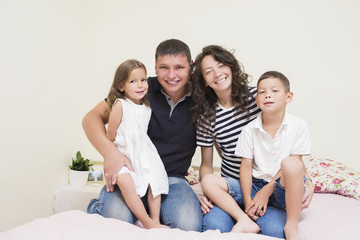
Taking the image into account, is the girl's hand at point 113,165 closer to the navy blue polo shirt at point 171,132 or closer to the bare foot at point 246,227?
the navy blue polo shirt at point 171,132

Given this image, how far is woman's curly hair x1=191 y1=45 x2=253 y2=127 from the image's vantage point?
1544 millimetres

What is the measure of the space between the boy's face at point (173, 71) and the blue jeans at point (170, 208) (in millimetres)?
548

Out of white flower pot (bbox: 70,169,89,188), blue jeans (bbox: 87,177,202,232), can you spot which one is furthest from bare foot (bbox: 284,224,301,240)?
white flower pot (bbox: 70,169,89,188)

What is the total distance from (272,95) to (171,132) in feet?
1.88

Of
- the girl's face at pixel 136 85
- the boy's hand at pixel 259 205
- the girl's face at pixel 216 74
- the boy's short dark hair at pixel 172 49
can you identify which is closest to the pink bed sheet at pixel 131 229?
the boy's hand at pixel 259 205

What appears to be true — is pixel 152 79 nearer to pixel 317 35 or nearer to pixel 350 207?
pixel 350 207

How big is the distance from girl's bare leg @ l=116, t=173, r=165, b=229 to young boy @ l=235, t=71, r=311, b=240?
449 mm

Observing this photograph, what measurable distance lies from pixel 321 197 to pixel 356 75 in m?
1.08

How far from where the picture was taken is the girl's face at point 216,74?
4.97 ft

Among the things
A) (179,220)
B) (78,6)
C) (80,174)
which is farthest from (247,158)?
(78,6)

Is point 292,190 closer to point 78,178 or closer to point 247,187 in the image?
point 247,187

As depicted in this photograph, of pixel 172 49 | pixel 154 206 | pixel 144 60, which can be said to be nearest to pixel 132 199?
pixel 154 206

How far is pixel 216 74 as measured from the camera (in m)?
1.51

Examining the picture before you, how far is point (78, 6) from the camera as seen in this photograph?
2670mm
